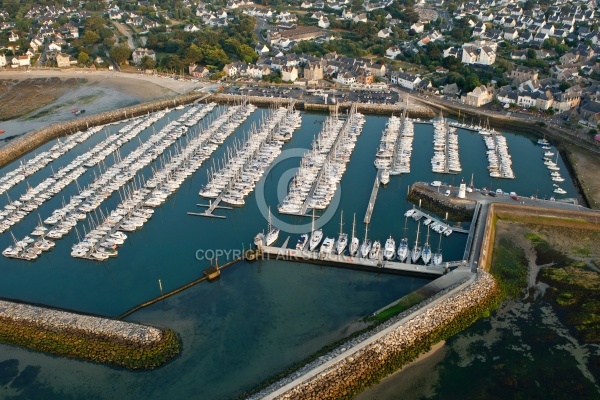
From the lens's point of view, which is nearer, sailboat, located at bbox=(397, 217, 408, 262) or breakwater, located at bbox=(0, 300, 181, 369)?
breakwater, located at bbox=(0, 300, 181, 369)

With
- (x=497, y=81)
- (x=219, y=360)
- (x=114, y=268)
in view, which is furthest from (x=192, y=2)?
(x=219, y=360)

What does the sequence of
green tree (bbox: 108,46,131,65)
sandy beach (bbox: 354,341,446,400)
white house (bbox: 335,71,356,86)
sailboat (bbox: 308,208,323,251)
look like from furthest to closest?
green tree (bbox: 108,46,131,65) < white house (bbox: 335,71,356,86) < sailboat (bbox: 308,208,323,251) < sandy beach (bbox: 354,341,446,400)

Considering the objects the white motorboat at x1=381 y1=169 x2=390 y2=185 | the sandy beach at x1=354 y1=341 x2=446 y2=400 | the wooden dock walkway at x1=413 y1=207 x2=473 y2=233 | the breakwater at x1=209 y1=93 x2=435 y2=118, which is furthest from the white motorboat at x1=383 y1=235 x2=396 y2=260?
the breakwater at x1=209 y1=93 x2=435 y2=118

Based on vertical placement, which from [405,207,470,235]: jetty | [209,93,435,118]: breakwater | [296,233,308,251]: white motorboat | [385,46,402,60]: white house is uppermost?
[385,46,402,60]: white house

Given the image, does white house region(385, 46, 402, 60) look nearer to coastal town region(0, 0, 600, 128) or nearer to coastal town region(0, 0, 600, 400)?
coastal town region(0, 0, 600, 128)

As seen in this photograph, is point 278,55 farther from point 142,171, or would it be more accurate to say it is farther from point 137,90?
point 142,171

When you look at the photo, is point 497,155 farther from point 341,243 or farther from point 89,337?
point 89,337
